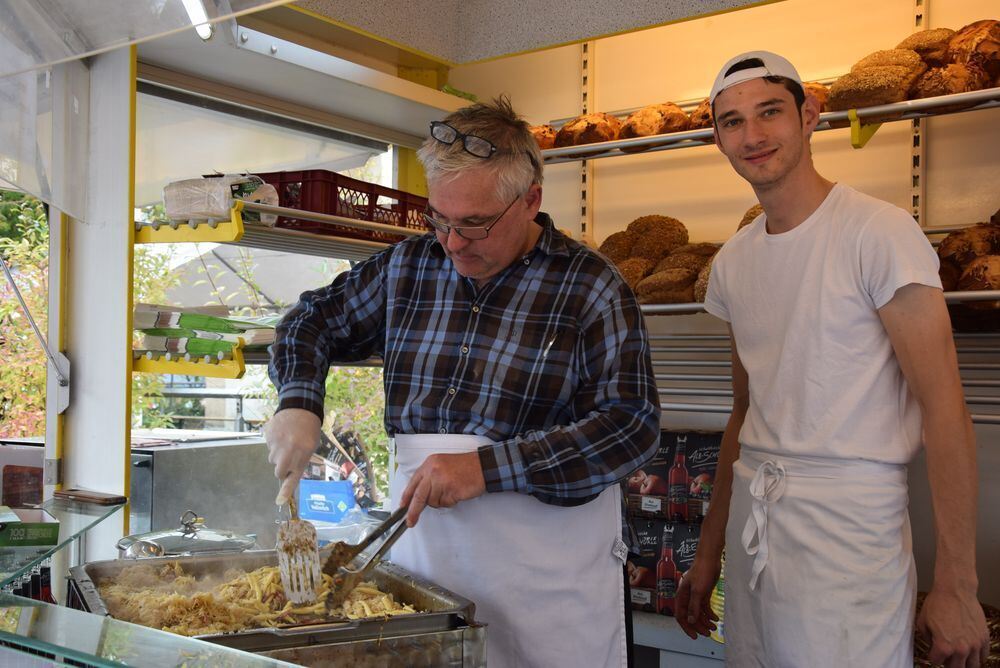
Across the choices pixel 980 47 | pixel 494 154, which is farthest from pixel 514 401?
pixel 980 47

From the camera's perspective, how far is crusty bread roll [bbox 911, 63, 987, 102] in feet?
7.06

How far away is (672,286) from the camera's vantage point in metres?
2.51

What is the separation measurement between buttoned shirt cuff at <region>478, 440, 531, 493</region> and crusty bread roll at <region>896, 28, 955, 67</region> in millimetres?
1557

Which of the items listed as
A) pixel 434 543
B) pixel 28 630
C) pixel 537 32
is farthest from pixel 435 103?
pixel 28 630

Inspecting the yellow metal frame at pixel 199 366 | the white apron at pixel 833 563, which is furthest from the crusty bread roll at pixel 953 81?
the yellow metal frame at pixel 199 366

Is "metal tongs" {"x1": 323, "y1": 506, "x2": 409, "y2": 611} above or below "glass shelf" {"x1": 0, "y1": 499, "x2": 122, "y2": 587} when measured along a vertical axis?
below

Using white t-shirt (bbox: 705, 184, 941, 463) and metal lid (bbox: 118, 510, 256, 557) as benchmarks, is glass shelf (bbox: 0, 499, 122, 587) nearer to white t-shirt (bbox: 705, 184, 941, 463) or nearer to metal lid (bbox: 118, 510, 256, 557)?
metal lid (bbox: 118, 510, 256, 557)

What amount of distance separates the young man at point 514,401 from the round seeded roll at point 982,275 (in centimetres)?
94

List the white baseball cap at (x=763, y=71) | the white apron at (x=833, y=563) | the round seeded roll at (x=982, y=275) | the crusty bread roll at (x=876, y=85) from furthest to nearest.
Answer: the crusty bread roll at (x=876, y=85) → the round seeded roll at (x=982, y=275) → the white baseball cap at (x=763, y=71) → the white apron at (x=833, y=563)

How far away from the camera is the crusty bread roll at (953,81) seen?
2.15m

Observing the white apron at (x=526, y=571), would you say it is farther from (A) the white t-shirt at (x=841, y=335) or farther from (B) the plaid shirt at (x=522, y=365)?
(A) the white t-shirt at (x=841, y=335)

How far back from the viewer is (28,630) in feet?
2.97

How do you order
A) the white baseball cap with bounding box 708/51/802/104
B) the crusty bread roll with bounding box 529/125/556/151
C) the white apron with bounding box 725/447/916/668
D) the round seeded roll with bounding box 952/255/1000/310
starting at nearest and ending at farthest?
the white apron with bounding box 725/447/916/668 → the white baseball cap with bounding box 708/51/802/104 → the round seeded roll with bounding box 952/255/1000/310 → the crusty bread roll with bounding box 529/125/556/151

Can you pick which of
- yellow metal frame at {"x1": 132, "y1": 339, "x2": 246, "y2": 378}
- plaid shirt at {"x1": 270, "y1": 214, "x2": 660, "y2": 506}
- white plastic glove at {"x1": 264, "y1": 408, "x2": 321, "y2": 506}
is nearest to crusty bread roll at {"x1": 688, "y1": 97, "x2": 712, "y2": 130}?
plaid shirt at {"x1": 270, "y1": 214, "x2": 660, "y2": 506}
